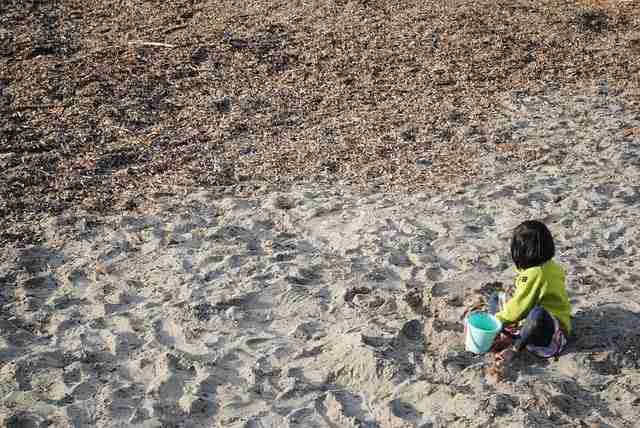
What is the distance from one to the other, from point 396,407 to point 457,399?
Result: 11.5 inches

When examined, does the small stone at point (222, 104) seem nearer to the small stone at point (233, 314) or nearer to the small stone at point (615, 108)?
the small stone at point (233, 314)

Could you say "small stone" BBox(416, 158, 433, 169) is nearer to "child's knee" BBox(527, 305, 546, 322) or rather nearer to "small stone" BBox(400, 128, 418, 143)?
"small stone" BBox(400, 128, 418, 143)

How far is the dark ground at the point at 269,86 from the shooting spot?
6098 mm

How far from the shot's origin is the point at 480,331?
3816 millimetres

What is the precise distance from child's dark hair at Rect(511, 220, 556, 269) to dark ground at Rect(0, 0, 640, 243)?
2074 millimetres

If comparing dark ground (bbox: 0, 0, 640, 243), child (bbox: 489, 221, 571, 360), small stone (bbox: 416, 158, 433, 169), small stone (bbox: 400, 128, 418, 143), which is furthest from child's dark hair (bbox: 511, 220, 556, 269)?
small stone (bbox: 400, 128, 418, 143)

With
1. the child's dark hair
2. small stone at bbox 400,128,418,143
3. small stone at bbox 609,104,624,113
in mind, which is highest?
the child's dark hair

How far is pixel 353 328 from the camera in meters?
4.20

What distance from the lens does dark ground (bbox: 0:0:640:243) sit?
20.0 feet

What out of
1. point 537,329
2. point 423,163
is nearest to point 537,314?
point 537,329

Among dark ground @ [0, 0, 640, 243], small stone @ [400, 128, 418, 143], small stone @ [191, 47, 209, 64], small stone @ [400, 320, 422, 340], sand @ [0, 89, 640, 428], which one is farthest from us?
small stone @ [191, 47, 209, 64]

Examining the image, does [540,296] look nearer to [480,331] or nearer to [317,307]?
[480,331]

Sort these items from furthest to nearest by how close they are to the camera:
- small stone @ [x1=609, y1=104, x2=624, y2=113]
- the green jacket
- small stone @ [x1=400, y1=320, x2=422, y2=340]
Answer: small stone @ [x1=609, y1=104, x2=624, y2=113] < small stone @ [x1=400, y1=320, x2=422, y2=340] < the green jacket

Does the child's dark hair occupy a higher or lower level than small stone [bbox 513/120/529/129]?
higher
